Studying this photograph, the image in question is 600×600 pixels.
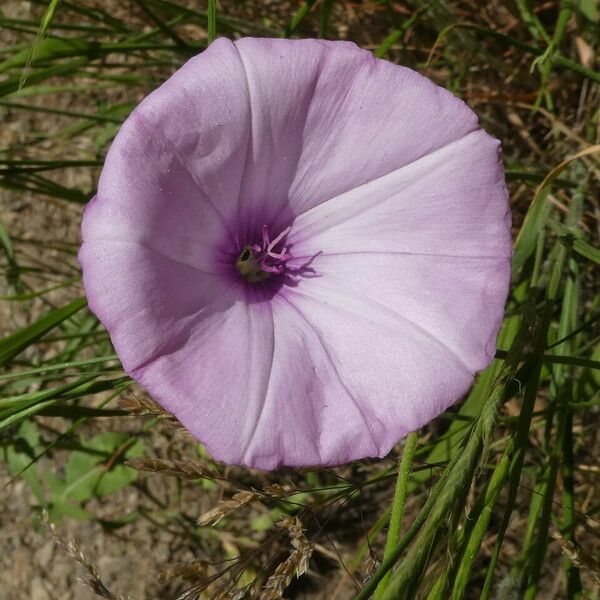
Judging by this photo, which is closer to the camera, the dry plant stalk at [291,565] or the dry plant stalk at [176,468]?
the dry plant stalk at [291,565]

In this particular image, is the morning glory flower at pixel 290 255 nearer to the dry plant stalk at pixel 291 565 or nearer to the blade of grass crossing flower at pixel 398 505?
the blade of grass crossing flower at pixel 398 505

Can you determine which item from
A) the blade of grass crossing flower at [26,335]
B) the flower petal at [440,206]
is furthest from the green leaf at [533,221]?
the blade of grass crossing flower at [26,335]

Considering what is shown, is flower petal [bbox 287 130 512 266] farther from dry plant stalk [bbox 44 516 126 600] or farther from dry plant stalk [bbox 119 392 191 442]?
dry plant stalk [bbox 44 516 126 600]

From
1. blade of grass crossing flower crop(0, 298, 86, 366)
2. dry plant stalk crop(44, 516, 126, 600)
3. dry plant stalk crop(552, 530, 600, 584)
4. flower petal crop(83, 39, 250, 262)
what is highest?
flower petal crop(83, 39, 250, 262)

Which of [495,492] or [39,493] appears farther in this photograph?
[39,493]

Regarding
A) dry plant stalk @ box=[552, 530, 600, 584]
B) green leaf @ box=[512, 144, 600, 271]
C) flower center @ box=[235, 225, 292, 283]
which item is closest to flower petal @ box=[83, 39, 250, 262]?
flower center @ box=[235, 225, 292, 283]

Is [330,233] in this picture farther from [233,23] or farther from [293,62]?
[233,23]

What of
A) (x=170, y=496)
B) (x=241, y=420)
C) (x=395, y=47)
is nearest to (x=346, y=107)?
(x=241, y=420)
